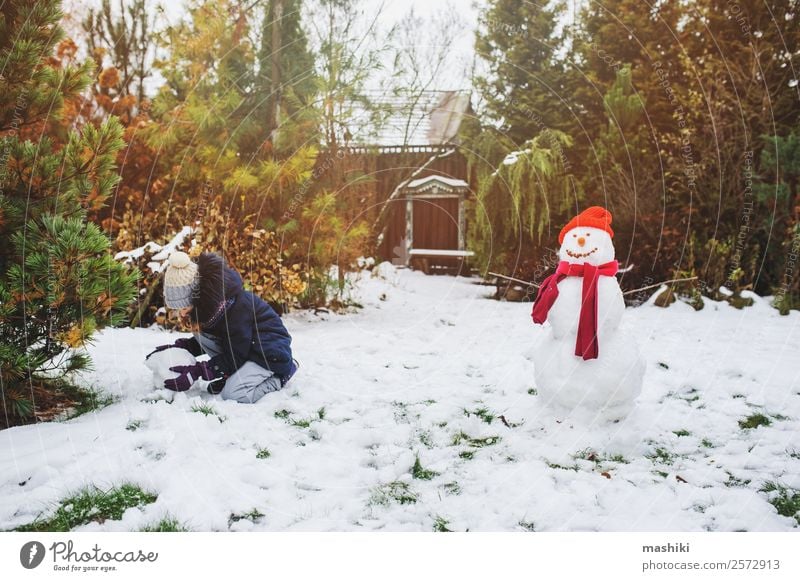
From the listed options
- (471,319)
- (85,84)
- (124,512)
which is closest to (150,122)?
(85,84)

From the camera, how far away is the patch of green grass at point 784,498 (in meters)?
2.31

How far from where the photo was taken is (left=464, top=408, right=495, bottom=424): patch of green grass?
11.3 feet

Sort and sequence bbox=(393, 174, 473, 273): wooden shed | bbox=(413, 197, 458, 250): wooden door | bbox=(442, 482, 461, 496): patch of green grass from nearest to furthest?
bbox=(442, 482, 461, 496): patch of green grass
bbox=(393, 174, 473, 273): wooden shed
bbox=(413, 197, 458, 250): wooden door

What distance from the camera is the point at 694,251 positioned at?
7219 mm

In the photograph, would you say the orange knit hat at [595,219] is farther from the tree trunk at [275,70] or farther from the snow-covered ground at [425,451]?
the tree trunk at [275,70]

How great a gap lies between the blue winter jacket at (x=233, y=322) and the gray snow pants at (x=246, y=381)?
0.04 metres

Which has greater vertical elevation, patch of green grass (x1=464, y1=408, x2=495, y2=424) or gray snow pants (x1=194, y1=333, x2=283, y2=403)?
gray snow pants (x1=194, y1=333, x2=283, y2=403)

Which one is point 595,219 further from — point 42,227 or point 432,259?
point 432,259

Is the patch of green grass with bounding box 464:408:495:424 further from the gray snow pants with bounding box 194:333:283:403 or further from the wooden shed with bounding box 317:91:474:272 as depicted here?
the wooden shed with bounding box 317:91:474:272

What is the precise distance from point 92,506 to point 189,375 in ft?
4.47

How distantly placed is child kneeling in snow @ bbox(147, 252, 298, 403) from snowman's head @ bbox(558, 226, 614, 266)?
2.00m

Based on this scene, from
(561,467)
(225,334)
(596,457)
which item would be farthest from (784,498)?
(225,334)

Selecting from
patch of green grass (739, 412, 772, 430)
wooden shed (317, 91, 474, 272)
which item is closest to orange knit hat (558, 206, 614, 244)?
patch of green grass (739, 412, 772, 430)

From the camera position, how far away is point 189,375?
140 inches
